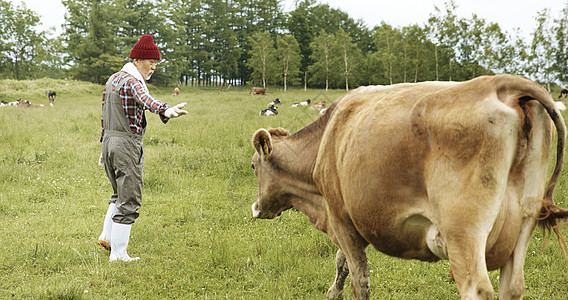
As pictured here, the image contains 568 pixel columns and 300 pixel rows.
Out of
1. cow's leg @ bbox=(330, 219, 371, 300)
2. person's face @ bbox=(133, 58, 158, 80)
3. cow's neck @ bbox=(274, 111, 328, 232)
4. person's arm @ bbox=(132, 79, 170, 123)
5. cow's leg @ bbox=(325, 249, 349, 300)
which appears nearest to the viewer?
cow's leg @ bbox=(330, 219, 371, 300)

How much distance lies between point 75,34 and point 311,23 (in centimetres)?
4232

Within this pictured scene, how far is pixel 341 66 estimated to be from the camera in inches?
2147

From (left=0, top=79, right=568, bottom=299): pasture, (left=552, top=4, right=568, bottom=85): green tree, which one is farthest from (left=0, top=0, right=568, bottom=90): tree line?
(left=0, top=79, right=568, bottom=299): pasture

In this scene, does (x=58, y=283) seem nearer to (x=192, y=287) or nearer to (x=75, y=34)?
(x=192, y=287)

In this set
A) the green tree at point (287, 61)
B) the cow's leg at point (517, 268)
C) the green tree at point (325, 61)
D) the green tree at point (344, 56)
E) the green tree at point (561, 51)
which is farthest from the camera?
the green tree at point (287, 61)

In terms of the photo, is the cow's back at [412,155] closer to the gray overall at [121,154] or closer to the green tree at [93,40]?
the gray overall at [121,154]

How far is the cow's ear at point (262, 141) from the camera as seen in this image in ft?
13.0

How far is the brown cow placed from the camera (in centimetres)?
221

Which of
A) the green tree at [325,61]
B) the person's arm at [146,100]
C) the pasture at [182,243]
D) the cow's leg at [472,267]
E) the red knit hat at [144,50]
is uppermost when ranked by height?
the green tree at [325,61]

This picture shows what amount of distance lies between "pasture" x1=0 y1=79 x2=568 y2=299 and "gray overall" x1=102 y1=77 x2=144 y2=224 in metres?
0.80

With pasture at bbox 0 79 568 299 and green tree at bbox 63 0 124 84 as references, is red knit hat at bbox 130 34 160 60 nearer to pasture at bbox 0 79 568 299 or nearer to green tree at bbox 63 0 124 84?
pasture at bbox 0 79 568 299

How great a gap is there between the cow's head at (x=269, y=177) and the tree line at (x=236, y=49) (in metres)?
36.4

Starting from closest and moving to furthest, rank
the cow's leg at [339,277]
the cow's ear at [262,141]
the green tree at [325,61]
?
the cow's ear at [262,141] → the cow's leg at [339,277] → the green tree at [325,61]

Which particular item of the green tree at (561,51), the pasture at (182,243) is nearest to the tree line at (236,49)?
the green tree at (561,51)
